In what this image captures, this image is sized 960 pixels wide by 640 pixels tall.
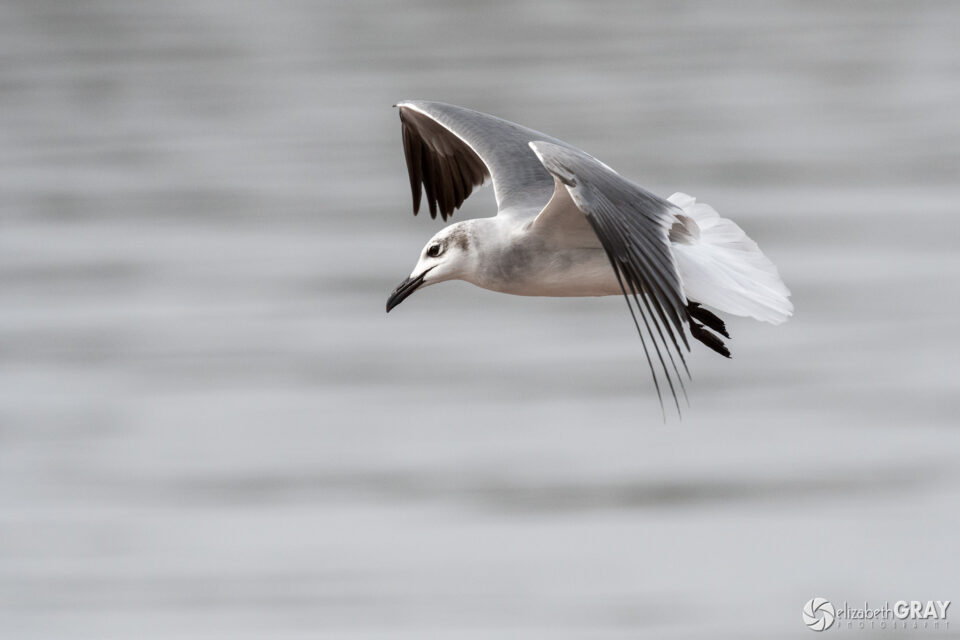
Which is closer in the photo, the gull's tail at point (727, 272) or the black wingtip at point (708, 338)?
the gull's tail at point (727, 272)

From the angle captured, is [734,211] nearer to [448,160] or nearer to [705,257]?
[448,160]

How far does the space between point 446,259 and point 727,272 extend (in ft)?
2.79

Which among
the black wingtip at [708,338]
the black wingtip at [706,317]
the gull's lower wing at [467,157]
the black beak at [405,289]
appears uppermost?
the gull's lower wing at [467,157]

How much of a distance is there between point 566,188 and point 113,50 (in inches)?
813

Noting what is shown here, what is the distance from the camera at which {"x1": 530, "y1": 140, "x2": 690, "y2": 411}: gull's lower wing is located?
4.90 m

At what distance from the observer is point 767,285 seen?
5.70 m

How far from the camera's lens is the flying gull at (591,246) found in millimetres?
4961

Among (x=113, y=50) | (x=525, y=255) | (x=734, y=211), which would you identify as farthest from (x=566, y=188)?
(x=113, y=50)

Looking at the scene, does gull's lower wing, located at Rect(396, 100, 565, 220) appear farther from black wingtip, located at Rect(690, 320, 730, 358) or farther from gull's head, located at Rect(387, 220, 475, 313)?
black wingtip, located at Rect(690, 320, 730, 358)

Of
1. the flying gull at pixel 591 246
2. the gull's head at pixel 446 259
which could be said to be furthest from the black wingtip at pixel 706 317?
the gull's head at pixel 446 259

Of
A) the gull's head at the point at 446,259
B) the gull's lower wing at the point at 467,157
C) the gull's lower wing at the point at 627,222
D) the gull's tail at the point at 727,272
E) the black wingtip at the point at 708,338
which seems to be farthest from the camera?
the gull's lower wing at the point at 467,157

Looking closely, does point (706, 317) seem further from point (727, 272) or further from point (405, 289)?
point (405, 289)

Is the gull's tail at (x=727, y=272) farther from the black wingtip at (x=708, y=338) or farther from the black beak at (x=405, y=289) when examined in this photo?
the black beak at (x=405, y=289)

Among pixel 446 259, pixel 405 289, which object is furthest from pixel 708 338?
pixel 405 289
